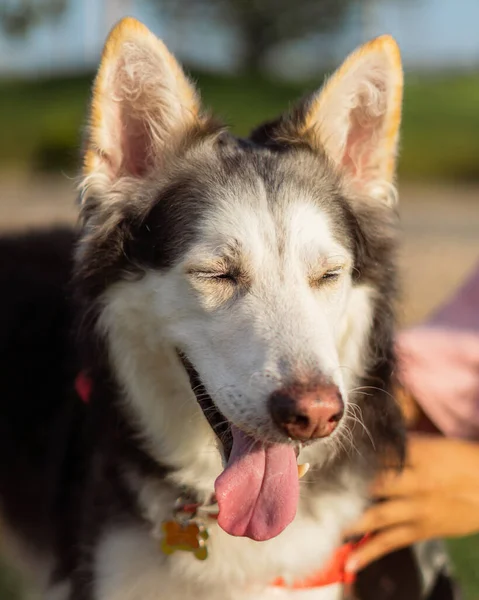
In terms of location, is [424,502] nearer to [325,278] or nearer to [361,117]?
[325,278]

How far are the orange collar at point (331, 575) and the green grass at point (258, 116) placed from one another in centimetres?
Result: 1058

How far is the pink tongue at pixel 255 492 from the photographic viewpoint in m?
2.46

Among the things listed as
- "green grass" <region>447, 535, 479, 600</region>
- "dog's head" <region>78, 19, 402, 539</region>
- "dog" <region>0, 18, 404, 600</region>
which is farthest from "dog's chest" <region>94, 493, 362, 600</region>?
"green grass" <region>447, 535, 479, 600</region>

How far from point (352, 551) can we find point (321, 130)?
1.52 metres

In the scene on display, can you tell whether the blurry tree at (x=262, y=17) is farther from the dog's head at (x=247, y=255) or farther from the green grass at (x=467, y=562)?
the dog's head at (x=247, y=255)

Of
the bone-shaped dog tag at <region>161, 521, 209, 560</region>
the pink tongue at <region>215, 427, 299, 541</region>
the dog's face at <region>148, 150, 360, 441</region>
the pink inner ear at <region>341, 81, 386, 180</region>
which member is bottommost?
the bone-shaped dog tag at <region>161, 521, 209, 560</region>

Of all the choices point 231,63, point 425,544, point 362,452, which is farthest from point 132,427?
point 231,63

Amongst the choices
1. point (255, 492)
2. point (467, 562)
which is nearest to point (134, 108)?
point (255, 492)

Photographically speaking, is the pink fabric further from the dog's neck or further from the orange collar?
the dog's neck

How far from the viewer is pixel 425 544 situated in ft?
10.8

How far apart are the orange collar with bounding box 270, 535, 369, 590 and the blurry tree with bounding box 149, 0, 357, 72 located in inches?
1263

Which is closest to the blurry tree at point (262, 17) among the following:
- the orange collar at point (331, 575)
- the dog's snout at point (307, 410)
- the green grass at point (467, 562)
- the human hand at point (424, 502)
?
the green grass at point (467, 562)

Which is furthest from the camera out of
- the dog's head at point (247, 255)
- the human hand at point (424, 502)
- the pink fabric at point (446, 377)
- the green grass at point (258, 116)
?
the green grass at point (258, 116)

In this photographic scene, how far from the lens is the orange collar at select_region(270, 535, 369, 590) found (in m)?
2.76
